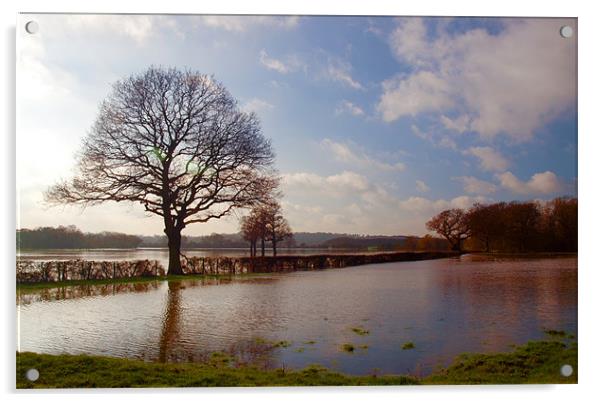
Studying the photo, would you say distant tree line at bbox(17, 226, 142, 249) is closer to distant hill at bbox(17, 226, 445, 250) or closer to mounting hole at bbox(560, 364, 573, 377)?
distant hill at bbox(17, 226, 445, 250)

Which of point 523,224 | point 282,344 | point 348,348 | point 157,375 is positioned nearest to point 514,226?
point 523,224

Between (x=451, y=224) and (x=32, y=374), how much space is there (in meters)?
4.56

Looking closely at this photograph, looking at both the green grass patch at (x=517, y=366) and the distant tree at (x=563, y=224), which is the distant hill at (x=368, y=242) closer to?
the green grass patch at (x=517, y=366)

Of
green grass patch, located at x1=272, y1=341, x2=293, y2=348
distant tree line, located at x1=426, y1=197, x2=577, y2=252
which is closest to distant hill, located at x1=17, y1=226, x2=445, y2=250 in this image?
distant tree line, located at x1=426, y1=197, x2=577, y2=252

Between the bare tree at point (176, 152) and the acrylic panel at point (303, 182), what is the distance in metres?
0.02

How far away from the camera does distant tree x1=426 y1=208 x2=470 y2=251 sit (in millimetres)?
5441

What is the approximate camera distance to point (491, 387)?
501 cm

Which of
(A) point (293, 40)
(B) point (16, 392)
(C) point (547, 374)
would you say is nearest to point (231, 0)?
(A) point (293, 40)

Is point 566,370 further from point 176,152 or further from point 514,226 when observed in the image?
point 176,152

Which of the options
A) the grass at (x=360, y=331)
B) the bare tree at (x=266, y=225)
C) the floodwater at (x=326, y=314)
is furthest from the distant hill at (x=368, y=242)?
the grass at (x=360, y=331)

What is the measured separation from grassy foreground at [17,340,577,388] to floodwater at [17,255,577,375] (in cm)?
8

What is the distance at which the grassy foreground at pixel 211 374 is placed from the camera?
4.87m

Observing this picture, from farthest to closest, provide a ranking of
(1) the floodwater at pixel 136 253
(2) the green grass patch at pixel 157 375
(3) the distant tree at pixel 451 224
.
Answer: (3) the distant tree at pixel 451 224 → (1) the floodwater at pixel 136 253 → (2) the green grass patch at pixel 157 375

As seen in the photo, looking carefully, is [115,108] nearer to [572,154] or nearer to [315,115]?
[315,115]
